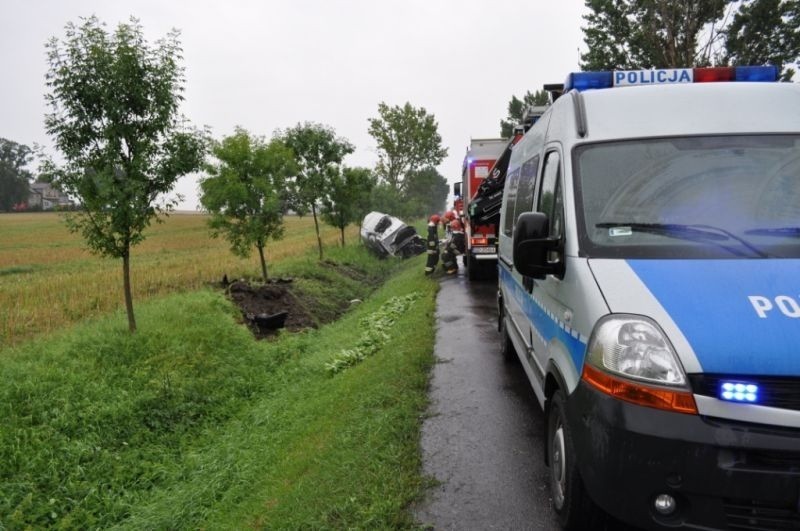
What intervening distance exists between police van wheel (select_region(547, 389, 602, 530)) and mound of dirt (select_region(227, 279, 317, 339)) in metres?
8.48

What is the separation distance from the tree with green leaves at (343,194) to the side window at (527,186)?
16.5 metres

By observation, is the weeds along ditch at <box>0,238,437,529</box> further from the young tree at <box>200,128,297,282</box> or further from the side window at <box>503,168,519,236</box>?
the young tree at <box>200,128,297,282</box>

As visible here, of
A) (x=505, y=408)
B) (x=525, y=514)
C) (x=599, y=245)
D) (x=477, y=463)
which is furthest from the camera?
(x=505, y=408)

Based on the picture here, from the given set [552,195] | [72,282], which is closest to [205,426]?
[552,195]

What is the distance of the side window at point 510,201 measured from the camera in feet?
17.6

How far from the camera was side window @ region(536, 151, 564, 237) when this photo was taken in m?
3.27

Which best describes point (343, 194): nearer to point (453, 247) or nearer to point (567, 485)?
point (453, 247)

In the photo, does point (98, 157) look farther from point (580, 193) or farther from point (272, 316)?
point (580, 193)

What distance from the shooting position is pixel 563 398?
9.57 ft

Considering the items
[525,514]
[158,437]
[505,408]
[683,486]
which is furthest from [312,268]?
[683,486]

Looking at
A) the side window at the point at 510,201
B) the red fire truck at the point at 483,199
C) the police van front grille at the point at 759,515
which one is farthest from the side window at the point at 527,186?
the red fire truck at the point at 483,199

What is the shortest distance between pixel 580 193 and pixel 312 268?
1489 cm

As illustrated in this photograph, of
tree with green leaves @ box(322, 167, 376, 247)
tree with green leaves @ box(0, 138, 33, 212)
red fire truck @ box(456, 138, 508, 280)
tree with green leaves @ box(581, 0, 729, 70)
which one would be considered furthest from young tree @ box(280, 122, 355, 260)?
tree with green leaves @ box(0, 138, 33, 212)

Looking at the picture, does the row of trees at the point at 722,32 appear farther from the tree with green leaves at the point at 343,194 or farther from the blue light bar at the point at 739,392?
the blue light bar at the point at 739,392
